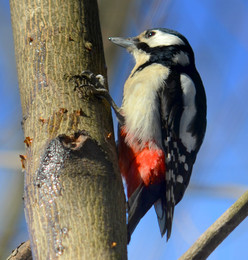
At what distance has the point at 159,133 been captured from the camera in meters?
2.70

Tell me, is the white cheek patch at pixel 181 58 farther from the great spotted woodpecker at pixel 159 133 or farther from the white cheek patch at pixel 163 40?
the white cheek patch at pixel 163 40

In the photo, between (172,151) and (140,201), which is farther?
(172,151)

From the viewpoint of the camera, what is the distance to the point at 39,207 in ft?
4.81

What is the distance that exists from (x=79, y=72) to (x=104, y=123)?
A: 24 centimetres

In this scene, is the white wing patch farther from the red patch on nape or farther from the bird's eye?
the bird's eye

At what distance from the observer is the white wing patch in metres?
2.83

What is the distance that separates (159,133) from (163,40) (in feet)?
2.85

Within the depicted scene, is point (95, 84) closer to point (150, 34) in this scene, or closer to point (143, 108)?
point (143, 108)

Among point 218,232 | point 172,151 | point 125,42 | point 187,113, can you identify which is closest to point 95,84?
point 218,232

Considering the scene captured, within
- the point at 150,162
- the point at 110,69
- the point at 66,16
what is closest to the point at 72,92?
the point at 66,16

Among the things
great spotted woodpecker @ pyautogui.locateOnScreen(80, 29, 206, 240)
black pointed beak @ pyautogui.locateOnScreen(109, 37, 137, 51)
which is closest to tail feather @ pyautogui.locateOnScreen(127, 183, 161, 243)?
great spotted woodpecker @ pyautogui.locateOnScreen(80, 29, 206, 240)

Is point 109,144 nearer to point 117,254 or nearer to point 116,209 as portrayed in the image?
point 116,209

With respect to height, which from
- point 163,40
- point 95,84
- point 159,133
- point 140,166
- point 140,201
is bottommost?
point 140,201

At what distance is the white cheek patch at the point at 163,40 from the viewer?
10.6ft
